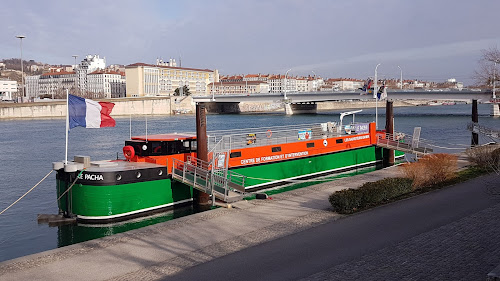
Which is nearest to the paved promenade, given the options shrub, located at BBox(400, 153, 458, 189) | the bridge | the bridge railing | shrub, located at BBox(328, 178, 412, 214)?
shrub, located at BBox(328, 178, 412, 214)

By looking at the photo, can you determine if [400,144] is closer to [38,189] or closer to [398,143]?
[398,143]

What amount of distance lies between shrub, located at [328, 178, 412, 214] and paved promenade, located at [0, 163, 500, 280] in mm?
489

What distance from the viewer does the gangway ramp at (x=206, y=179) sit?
18812 mm

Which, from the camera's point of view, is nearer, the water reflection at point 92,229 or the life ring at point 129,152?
the water reflection at point 92,229

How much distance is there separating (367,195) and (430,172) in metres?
5.30

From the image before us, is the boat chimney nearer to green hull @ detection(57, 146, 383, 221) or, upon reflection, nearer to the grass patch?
green hull @ detection(57, 146, 383, 221)

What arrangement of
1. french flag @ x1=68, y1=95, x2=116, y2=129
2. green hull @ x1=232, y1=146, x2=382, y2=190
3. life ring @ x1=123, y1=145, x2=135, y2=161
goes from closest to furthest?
1. french flag @ x1=68, y1=95, x2=116, y2=129
2. life ring @ x1=123, y1=145, x2=135, y2=161
3. green hull @ x1=232, y1=146, x2=382, y2=190

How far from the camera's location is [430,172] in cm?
2028

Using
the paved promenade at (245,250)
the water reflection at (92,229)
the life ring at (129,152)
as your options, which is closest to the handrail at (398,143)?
the paved promenade at (245,250)

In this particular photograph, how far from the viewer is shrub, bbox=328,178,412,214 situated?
15.8 meters

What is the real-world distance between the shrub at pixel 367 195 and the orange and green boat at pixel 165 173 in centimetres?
469

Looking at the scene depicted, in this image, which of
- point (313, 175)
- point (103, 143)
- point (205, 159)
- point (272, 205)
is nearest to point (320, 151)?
point (313, 175)

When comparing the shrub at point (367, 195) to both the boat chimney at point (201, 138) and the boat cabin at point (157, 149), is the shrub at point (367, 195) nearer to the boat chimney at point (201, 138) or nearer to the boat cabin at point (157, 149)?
the boat chimney at point (201, 138)

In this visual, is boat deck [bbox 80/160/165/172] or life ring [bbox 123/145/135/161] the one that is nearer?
boat deck [bbox 80/160/165/172]
